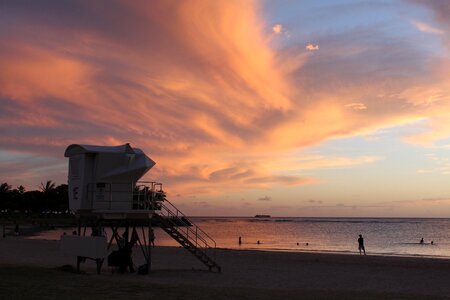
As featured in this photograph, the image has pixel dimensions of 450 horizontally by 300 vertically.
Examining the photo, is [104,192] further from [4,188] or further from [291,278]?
[4,188]

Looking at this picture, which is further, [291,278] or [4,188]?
[4,188]

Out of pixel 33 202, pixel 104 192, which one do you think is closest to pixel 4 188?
pixel 33 202

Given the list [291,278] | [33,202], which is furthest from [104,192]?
[33,202]

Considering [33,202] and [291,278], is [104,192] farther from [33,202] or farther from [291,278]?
[33,202]

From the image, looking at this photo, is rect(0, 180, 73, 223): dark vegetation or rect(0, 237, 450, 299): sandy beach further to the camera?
rect(0, 180, 73, 223): dark vegetation

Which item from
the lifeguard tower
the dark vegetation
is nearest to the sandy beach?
the lifeguard tower

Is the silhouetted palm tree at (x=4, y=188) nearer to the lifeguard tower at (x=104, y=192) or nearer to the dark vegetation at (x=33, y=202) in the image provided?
the dark vegetation at (x=33, y=202)

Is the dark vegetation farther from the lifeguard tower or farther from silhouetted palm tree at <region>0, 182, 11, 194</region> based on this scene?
the lifeguard tower

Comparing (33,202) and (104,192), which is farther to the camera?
(33,202)

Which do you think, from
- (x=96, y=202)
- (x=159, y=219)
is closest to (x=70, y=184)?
(x=96, y=202)

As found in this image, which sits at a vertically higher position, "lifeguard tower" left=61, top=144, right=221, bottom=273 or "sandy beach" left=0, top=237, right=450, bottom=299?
"lifeguard tower" left=61, top=144, right=221, bottom=273

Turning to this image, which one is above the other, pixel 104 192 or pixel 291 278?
pixel 104 192

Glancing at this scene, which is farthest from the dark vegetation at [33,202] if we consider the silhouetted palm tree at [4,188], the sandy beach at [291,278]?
the sandy beach at [291,278]

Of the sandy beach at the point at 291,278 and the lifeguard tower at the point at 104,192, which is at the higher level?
the lifeguard tower at the point at 104,192
